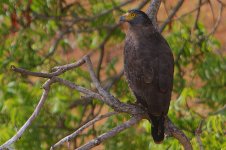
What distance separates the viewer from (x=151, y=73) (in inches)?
164

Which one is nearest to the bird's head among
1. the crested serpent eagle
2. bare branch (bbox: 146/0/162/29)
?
the crested serpent eagle

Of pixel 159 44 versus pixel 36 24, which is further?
pixel 36 24

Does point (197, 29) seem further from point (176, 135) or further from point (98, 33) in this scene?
point (176, 135)

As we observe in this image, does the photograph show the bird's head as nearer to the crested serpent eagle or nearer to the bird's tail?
the crested serpent eagle

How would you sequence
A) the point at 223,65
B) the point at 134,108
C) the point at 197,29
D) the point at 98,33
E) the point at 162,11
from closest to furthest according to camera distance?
the point at 134,108
the point at 223,65
the point at 197,29
the point at 98,33
the point at 162,11

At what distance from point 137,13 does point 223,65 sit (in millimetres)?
1541

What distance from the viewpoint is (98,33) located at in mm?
6922

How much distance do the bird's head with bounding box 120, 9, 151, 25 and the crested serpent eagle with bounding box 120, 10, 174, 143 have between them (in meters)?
0.08

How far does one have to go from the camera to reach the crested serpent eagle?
162 inches

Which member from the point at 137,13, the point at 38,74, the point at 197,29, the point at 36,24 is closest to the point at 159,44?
the point at 137,13

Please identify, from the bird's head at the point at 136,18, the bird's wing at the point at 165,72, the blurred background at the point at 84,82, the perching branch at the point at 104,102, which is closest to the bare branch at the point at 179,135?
the perching branch at the point at 104,102

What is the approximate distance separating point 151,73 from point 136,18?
0.48m

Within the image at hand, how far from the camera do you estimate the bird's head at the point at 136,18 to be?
14.5 feet

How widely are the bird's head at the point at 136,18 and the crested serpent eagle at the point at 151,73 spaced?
8cm
